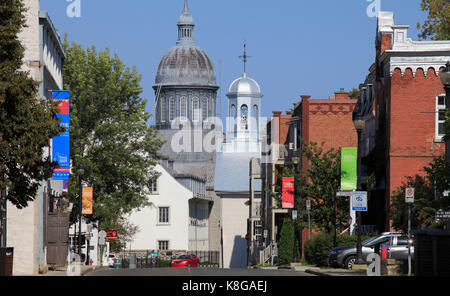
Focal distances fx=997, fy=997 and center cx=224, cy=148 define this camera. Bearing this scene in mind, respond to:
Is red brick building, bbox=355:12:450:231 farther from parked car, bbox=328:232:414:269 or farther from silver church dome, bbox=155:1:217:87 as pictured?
silver church dome, bbox=155:1:217:87

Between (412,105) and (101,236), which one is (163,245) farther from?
(412,105)

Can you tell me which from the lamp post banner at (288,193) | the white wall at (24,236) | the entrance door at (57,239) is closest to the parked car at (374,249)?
the entrance door at (57,239)

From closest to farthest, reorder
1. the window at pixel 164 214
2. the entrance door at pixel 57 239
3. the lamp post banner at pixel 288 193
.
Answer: the entrance door at pixel 57 239 → the lamp post banner at pixel 288 193 → the window at pixel 164 214

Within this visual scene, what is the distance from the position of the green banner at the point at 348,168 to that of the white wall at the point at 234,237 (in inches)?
2330

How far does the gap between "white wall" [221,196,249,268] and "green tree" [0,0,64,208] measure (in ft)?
263

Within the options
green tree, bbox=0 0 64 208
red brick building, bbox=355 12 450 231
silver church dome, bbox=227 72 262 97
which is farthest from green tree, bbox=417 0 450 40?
silver church dome, bbox=227 72 262 97

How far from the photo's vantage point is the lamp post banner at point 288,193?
54.9m

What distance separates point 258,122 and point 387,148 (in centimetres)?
9418

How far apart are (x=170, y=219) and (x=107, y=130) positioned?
43052 millimetres

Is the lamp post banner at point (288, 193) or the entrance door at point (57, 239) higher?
the lamp post banner at point (288, 193)

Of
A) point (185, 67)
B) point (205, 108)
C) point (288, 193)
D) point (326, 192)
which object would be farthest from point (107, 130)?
point (205, 108)

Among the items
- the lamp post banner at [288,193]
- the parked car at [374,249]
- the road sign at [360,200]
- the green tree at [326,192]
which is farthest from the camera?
the lamp post banner at [288,193]

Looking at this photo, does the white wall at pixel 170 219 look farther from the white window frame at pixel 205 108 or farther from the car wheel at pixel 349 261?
the white window frame at pixel 205 108
